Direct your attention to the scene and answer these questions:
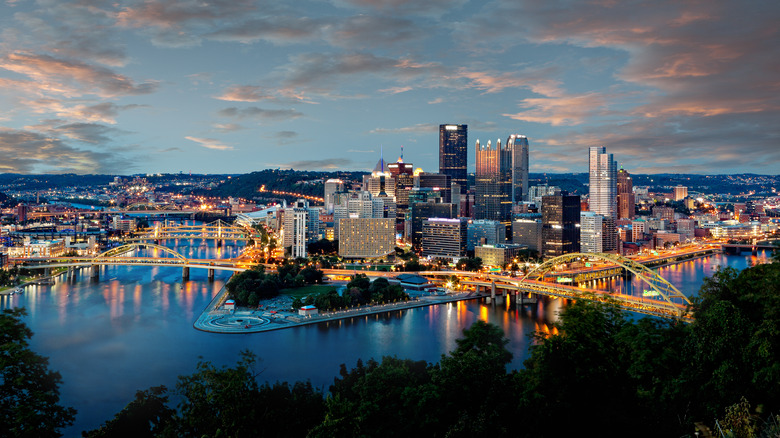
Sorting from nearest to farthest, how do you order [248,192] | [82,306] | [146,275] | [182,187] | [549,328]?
[549,328] → [82,306] → [146,275] → [248,192] → [182,187]

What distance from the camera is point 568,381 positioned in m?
7.20

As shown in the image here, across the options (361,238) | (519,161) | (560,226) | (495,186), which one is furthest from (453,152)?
(361,238)

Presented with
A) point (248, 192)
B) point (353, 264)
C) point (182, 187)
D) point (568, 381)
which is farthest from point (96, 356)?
point (182, 187)

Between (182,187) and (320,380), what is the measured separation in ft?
336

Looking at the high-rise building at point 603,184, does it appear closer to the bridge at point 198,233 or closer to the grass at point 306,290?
the bridge at point 198,233

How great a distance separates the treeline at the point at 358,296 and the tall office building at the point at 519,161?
1617 inches

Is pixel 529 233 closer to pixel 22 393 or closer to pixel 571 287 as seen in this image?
pixel 571 287

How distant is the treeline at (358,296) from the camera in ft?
67.8

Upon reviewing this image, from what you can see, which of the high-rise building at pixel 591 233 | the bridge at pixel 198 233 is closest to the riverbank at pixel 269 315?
the high-rise building at pixel 591 233

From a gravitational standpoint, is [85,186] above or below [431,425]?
above

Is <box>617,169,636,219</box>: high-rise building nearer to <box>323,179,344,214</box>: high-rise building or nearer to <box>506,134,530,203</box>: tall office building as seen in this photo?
<box>506,134,530,203</box>: tall office building

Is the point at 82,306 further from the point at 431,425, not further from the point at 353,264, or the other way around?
the point at 431,425

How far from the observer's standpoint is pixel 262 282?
23.2m

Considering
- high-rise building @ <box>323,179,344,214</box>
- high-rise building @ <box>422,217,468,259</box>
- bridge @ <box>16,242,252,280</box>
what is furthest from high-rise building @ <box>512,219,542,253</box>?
high-rise building @ <box>323,179,344,214</box>
